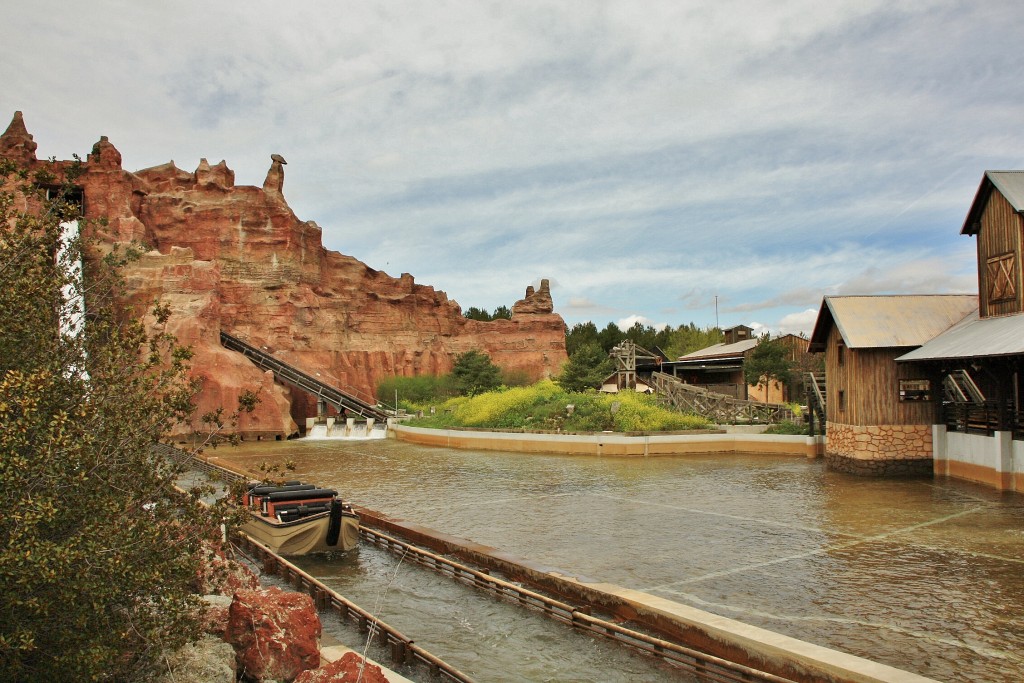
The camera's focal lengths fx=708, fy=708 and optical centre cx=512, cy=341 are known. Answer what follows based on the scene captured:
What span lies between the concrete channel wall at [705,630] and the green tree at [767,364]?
114 feet

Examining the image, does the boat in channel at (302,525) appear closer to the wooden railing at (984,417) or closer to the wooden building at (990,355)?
the wooden building at (990,355)

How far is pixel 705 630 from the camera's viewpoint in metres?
7.96

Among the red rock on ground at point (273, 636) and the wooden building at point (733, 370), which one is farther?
the wooden building at point (733, 370)

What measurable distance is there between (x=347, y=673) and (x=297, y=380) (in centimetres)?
4076

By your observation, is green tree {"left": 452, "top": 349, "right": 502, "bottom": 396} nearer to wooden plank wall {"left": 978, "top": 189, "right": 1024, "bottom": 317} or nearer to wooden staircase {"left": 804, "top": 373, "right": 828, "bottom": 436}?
wooden staircase {"left": 804, "top": 373, "right": 828, "bottom": 436}

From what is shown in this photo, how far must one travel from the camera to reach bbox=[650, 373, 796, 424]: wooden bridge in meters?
34.0

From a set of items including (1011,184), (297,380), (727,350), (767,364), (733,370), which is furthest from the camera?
(727,350)

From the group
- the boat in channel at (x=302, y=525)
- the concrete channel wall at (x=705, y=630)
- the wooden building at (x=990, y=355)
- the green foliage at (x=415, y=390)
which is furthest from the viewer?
the green foliage at (x=415, y=390)

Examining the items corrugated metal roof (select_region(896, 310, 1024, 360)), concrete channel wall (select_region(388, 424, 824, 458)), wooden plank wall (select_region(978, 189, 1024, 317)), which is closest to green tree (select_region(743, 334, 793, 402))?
concrete channel wall (select_region(388, 424, 824, 458))

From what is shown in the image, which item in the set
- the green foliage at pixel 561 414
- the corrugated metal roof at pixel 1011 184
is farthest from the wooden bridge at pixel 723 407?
the corrugated metal roof at pixel 1011 184

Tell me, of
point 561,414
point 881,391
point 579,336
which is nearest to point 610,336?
point 579,336

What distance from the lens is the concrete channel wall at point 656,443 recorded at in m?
26.6

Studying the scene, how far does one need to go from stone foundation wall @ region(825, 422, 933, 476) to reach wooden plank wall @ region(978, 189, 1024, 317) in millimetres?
3993

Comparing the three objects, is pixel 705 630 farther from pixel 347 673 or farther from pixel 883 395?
pixel 883 395
